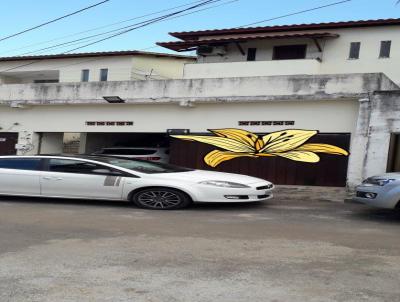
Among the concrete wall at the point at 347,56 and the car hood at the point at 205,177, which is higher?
the concrete wall at the point at 347,56

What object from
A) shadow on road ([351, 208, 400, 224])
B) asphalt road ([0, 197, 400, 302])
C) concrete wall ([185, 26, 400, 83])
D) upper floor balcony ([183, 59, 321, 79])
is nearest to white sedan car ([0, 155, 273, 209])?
asphalt road ([0, 197, 400, 302])

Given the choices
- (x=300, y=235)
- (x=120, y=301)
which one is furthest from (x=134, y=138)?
(x=120, y=301)

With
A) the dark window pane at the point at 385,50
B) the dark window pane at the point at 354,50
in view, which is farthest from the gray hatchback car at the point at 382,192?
the dark window pane at the point at 354,50

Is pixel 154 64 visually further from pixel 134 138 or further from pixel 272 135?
pixel 272 135

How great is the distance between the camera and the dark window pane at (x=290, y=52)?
2281 centimetres

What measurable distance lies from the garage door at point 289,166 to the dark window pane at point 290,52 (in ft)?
31.8

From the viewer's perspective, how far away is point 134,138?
18.8 m

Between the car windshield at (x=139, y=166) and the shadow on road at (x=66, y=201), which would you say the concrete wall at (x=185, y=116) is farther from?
the shadow on road at (x=66, y=201)

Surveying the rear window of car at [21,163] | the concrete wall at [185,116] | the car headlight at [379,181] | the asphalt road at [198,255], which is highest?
the concrete wall at [185,116]

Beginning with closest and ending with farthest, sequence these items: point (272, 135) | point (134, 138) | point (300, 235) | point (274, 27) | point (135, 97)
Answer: point (300, 235), point (272, 135), point (135, 97), point (134, 138), point (274, 27)

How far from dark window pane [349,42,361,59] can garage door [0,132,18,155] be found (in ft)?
47.1

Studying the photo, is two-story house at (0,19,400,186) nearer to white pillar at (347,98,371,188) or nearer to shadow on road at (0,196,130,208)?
white pillar at (347,98,371,188)

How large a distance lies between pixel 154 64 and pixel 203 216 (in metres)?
19.6

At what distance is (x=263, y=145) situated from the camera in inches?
562
